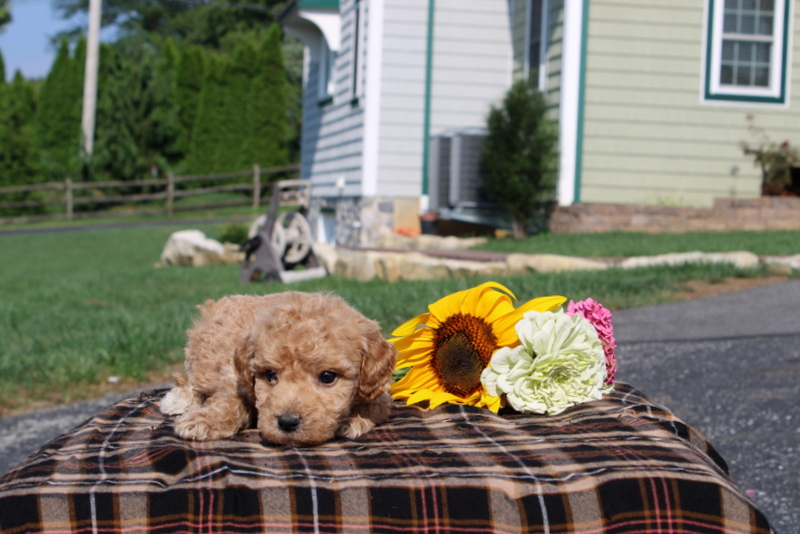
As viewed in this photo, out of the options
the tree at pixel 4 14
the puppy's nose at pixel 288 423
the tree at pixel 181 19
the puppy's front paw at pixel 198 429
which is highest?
the tree at pixel 181 19

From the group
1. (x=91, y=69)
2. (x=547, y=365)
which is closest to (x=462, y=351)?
(x=547, y=365)

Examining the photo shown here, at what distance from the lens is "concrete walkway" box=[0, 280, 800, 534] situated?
11.4ft

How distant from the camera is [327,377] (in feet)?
6.46

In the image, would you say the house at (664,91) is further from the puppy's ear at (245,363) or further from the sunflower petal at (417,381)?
the puppy's ear at (245,363)

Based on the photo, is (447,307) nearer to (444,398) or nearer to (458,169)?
(444,398)

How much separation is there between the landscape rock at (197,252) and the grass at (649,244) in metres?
5.91

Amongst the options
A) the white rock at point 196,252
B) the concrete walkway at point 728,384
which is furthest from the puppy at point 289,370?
the white rock at point 196,252

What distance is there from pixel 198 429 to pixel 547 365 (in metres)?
1.09

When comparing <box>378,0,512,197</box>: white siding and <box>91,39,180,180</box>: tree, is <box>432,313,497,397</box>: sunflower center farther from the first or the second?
<box>91,39,180,180</box>: tree

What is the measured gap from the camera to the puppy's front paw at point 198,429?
6.88ft

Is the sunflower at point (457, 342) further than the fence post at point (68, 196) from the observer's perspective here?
No

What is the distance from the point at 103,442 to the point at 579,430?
1424 millimetres

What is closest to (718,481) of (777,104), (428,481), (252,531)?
(428,481)

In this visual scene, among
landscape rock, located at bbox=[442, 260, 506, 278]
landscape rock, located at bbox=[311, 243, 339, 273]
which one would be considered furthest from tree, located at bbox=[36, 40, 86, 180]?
landscape rock, located at bbox=[442, 260, 506, 278]
